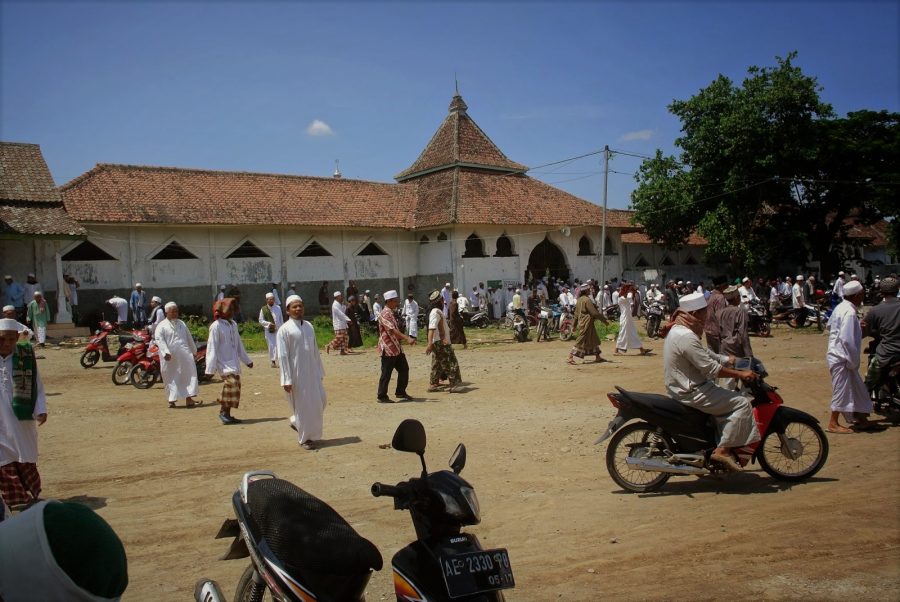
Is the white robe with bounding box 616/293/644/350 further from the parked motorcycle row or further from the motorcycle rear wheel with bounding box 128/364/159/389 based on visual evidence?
the motorcycle rear wheel with bounding box 128/364/159/389

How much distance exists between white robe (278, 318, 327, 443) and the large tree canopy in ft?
88.1

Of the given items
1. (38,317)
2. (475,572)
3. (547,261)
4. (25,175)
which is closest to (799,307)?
(547,261)

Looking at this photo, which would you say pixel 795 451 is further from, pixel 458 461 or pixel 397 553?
pixel 397 553

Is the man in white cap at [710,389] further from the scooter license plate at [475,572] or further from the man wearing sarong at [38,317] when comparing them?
the man wearing sarong at [38,317]

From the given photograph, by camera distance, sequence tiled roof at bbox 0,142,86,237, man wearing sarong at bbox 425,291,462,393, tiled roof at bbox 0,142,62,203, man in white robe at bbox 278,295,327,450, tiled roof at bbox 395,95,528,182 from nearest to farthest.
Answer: man in white robe at bbox 278,295,327,450
man wearing sarong at bbox 425,291,462,393
tiled roof at bbox 0,142,86,237
tiled roof at bbox 0,142,62,203
tiled roof at bbox 395,95,528,182

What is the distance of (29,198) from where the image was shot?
2144 cm

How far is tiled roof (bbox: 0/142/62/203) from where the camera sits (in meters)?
21.6

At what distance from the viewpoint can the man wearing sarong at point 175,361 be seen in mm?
10688

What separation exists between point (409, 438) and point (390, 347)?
295 inches

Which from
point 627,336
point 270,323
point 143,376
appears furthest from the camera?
point 627,336

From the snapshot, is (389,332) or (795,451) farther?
(389,332)

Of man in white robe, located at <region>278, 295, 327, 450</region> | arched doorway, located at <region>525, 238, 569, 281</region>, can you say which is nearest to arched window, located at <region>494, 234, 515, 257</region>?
arched doorway, located at <region>525, 238, 569, 281</region>

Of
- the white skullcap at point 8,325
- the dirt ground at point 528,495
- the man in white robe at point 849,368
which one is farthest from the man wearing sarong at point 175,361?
the man in white robe at point 849,368

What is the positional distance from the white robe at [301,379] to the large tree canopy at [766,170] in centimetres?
2686
